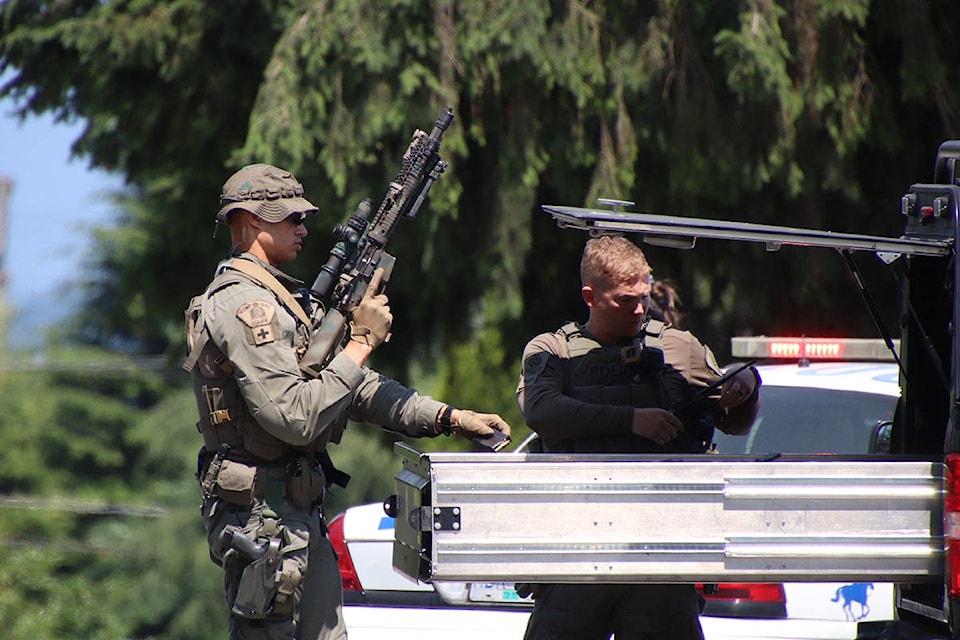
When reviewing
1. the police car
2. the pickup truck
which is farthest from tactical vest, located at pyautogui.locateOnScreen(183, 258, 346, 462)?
the police car

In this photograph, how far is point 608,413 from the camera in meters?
3.90

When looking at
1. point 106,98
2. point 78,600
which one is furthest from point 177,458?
point 106,98

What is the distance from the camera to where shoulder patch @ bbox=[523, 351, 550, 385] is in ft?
13.4

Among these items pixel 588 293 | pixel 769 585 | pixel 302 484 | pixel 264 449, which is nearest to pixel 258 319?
pixel 264 449

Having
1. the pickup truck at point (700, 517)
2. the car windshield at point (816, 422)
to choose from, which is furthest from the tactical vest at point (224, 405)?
the car windshield at point (816, 422)

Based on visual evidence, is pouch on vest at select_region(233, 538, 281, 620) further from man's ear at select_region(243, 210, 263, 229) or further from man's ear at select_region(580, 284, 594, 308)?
man's ear at select_region(580, 284, 594, 308)

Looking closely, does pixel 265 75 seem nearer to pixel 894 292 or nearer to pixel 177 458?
pixel 894 292

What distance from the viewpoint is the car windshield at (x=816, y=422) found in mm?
4973

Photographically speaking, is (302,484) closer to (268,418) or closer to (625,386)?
(268,418)

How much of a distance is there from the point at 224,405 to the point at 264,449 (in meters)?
0.18

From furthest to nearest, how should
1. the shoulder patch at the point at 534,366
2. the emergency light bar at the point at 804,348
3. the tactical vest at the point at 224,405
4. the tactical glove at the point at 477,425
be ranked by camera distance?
the emergency light bar at the point at 804,348 < the shoulder patch at the point at 534,366 < the tactical glove at the point at 477,425 < the tactical vest at the point at 224,405

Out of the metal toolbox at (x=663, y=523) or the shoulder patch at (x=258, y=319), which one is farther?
the shoulder patch at (x=258, y=319)

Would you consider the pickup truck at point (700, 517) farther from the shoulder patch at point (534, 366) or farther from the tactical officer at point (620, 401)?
the shoulder patch at point (534, 366)

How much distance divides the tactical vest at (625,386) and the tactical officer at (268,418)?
11.6 inches
